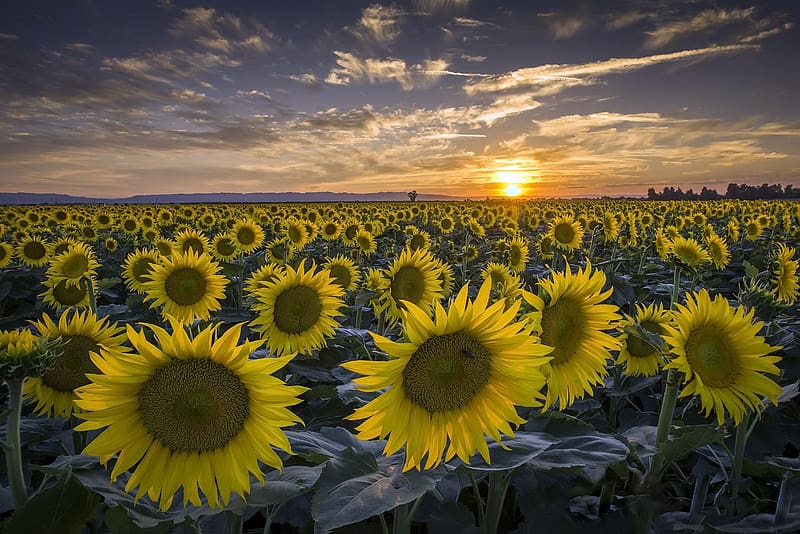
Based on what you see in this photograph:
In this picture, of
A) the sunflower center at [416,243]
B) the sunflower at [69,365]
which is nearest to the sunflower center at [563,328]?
the sunflower at [69,365]

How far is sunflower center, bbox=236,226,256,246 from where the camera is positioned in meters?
8.96

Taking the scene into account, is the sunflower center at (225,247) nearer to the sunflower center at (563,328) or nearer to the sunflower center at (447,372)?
the sunflower center at (563,328)

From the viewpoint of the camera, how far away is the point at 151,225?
53.0 ft

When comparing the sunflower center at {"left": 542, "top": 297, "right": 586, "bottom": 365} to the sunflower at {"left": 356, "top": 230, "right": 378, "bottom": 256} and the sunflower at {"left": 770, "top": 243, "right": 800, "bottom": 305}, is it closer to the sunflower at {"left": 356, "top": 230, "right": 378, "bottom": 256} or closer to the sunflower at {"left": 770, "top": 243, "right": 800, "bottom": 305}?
the sunflower at {"left": 770, "top": 243, "right": 800, "bottom": 305}

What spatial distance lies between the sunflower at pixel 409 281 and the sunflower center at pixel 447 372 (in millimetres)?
A: 2483

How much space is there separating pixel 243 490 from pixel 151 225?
1629 cm

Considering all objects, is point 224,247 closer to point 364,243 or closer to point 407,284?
point 364,243

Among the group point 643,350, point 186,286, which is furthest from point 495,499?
point 186,286

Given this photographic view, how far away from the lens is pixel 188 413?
1722mm

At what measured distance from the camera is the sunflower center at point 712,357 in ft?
7.29

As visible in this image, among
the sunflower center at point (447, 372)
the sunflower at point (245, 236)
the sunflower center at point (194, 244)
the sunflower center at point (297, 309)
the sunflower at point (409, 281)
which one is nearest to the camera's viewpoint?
the sunflower center at point (447, 372)

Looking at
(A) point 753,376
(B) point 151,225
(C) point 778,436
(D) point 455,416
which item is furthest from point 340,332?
(B) point 151,225

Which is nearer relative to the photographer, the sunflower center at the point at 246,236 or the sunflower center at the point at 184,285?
the sunflower center at the point at 184,285

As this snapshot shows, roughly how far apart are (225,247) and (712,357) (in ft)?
25.8
